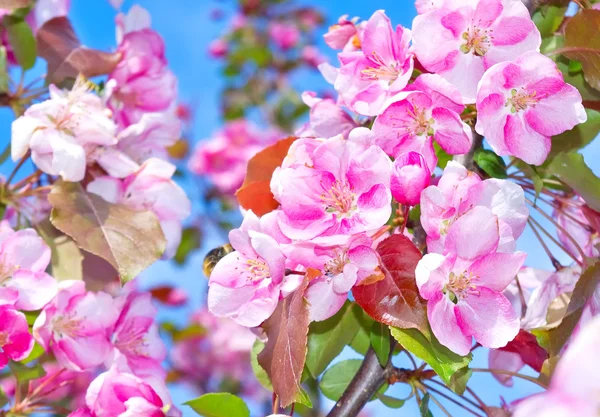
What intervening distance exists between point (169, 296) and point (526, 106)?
3560 millimetres

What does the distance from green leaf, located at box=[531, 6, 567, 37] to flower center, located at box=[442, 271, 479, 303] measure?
0.51 m

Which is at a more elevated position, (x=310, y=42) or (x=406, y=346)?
(x=406, y=346)

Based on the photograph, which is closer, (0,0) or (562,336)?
(562,336)

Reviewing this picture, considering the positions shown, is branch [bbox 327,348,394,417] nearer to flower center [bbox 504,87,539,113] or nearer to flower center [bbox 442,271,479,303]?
flower center [bbox 442,271,479,303]

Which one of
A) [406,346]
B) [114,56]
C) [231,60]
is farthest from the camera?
[231,60]

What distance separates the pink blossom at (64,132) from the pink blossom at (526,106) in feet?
2.17

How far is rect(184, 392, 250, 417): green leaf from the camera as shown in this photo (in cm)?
95

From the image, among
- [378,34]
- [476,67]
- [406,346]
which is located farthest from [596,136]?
[406,346]

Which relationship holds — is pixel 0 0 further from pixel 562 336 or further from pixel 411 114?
pixel 562 336

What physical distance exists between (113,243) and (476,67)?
619mm

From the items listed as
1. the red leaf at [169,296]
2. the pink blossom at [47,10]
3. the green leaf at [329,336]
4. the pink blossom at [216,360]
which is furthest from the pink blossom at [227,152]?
the green leaf at [329,336]

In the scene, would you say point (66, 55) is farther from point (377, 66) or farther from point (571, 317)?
point (571, 317)

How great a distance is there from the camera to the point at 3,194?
1.37 m

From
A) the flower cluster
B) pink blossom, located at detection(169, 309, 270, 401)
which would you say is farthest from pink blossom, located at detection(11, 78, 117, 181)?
pink blossom, located at detection(169, 309, 270, 401)
